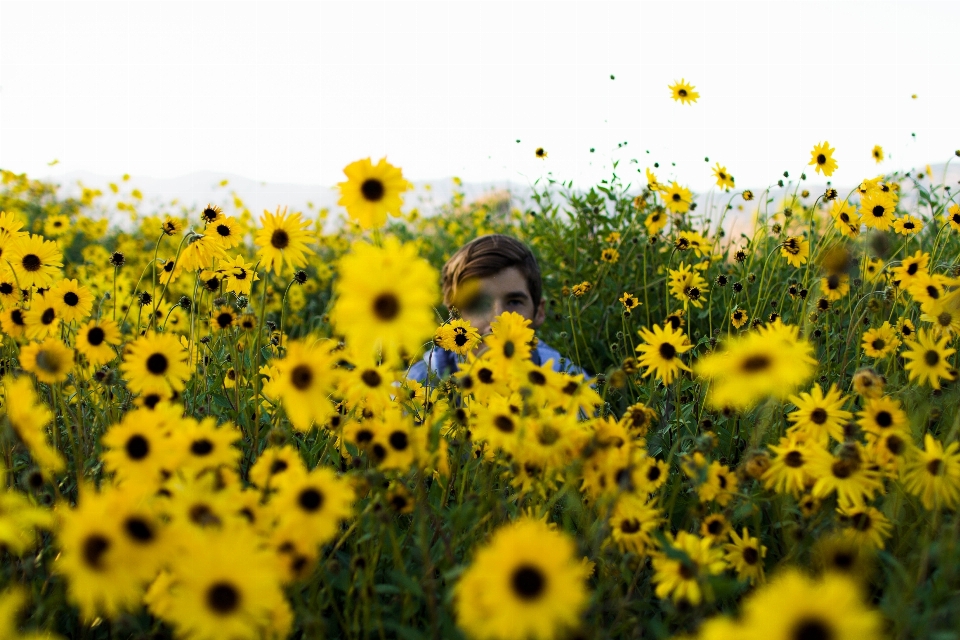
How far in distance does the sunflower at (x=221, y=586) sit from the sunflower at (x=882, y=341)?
174 cm

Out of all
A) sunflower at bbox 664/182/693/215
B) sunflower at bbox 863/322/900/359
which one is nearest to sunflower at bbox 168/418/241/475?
sunflower at bbox 863/322/900/359

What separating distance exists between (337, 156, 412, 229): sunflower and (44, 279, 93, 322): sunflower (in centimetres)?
104

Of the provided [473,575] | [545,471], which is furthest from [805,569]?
[473,575]

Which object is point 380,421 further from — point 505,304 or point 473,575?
point 505,304

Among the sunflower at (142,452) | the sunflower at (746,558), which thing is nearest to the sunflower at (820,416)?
the sunflower at (746,558)

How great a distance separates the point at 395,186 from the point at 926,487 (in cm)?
122

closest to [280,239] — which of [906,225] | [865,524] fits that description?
[865,524]

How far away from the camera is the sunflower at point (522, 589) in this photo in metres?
0.80

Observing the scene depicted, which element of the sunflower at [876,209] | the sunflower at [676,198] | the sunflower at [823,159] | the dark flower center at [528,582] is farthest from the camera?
the sunflower at [676,198]

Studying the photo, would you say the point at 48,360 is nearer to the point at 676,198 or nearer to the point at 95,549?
the point at 95,549

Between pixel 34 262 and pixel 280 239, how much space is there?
105cm

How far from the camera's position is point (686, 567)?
109cm

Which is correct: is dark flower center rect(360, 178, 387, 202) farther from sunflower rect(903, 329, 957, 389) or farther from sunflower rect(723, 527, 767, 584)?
sunflower rect(903, 329, 957, 389)

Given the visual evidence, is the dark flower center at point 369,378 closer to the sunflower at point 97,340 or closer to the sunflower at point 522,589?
the sunflower at point 522,589
